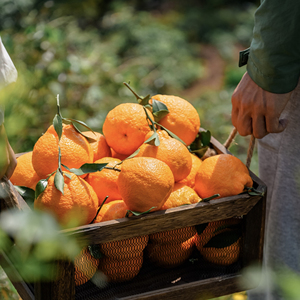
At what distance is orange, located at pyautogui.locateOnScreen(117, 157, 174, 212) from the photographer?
0.79 m

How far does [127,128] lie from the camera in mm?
961

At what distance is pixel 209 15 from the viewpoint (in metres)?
5.46

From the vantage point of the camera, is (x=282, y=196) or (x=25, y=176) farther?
(x=282, y=196)

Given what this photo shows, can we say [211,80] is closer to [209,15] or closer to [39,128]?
[209,15]

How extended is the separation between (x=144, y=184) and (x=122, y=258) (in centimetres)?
19

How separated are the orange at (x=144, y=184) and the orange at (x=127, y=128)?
160mm

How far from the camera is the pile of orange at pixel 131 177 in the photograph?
79 cm

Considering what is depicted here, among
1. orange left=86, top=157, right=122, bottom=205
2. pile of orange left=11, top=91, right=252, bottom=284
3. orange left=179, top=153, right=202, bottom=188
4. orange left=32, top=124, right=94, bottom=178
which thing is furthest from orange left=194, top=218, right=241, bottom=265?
orange left=32, top=124, right=94, bottom=178

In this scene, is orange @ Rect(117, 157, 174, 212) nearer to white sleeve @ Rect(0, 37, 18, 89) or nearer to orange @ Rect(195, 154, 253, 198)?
orange @ Rect(195, 154, 253, 198)

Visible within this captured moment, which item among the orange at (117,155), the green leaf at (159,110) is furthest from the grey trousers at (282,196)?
the orange at (117,155)

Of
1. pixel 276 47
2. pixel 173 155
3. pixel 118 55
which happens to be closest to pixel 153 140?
pixel 173 155

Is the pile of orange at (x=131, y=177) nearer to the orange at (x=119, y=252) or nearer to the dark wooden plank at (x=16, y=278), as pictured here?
the orange at (x=119, y=252)

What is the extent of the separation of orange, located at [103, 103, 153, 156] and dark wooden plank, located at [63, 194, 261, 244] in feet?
0.82

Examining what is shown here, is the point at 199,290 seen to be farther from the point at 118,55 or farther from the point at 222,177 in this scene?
the point at 118,55
